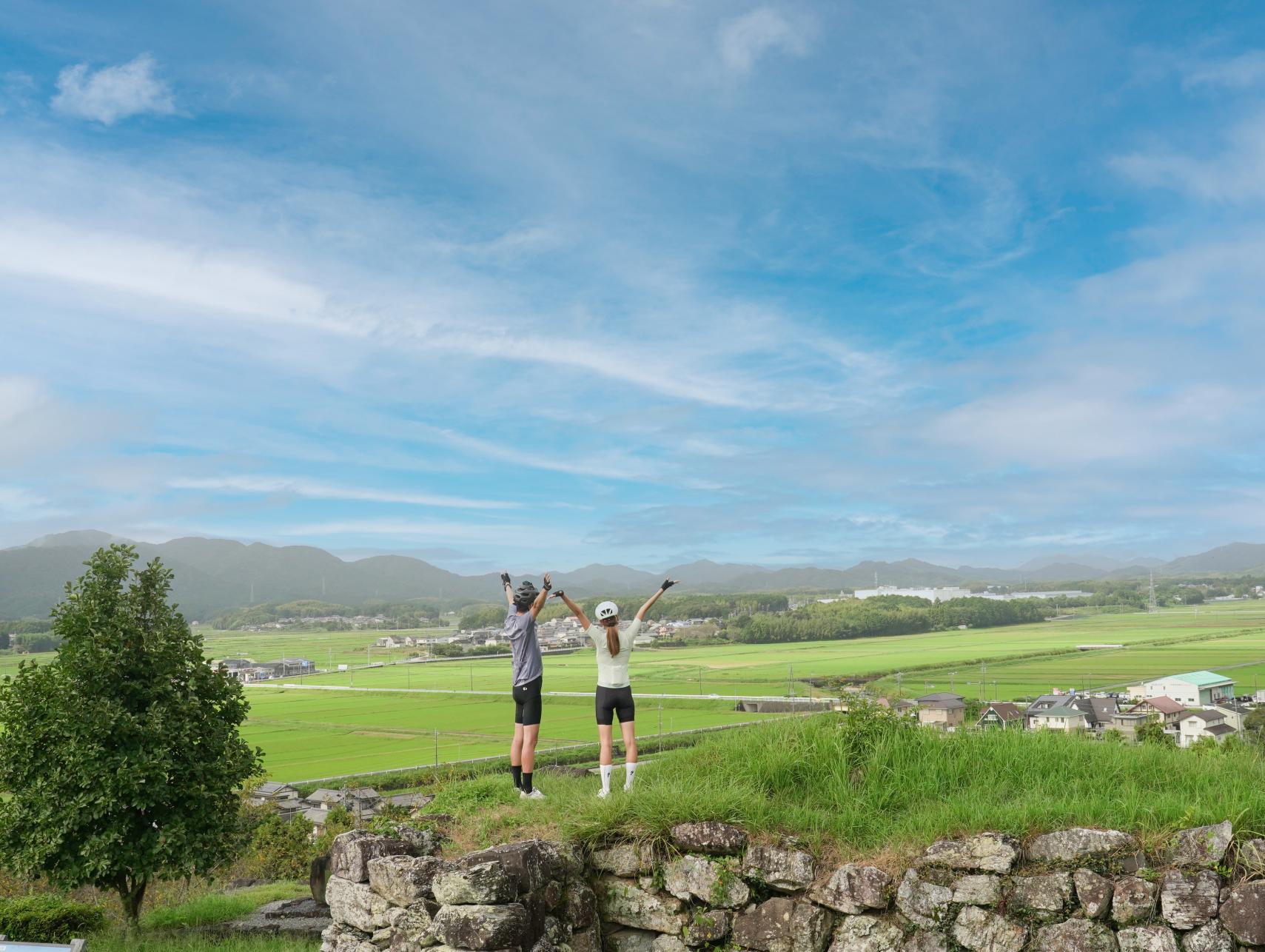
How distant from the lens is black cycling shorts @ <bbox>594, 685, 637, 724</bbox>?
1127 centimetres

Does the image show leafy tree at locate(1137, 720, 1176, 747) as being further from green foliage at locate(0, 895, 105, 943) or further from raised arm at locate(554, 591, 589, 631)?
green foliage at locate(0, 895, 105, 943)

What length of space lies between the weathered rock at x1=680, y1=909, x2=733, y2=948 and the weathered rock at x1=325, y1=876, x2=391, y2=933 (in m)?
3.08

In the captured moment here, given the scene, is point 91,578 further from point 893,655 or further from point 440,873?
point 893,655

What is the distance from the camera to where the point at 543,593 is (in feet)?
37.1

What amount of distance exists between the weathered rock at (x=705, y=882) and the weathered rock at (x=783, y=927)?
198mm

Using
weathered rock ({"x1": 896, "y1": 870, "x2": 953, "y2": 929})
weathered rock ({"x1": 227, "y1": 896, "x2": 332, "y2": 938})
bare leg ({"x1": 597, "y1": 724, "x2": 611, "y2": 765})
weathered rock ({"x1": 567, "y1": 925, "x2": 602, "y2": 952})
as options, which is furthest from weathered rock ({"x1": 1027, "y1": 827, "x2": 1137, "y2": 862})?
weathered rock ({"x1": 227, "y1": 896, "x2": 332, "y2": 938})

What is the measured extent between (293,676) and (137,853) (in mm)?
106596

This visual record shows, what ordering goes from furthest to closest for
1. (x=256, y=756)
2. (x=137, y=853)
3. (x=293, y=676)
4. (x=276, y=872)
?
(x=293, y=676), (x=276, y=872), (x=256, y=756), (x=137, y=853)

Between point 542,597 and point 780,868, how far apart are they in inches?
168

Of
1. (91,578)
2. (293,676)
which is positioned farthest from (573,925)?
(293,676)

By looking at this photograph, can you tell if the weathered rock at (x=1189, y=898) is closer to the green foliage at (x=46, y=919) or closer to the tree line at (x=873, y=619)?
the green foliage at (x=46, y=919)

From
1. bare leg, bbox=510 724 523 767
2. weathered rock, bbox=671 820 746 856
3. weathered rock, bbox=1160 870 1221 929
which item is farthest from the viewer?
bare leg, bbox=510 724 523 767

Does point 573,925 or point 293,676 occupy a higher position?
point 573,925

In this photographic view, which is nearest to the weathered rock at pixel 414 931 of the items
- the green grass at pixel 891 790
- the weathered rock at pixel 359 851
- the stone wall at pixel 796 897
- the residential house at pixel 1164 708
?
the stone wall at pixel 796 897
